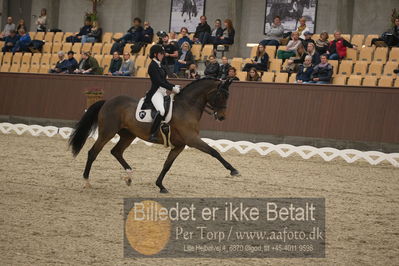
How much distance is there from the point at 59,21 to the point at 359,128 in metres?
17.4

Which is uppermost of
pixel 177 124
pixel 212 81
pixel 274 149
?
pixel 212 81

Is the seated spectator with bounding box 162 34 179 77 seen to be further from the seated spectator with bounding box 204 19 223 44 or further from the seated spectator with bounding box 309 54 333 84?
the seated spectator with bounding box 309 54 333 84

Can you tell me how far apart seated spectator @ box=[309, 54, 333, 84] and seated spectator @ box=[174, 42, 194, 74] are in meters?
3.65

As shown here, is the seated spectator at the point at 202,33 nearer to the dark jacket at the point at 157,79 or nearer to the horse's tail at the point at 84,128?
the horse's tail at the point at 84,128

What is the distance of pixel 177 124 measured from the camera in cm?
902

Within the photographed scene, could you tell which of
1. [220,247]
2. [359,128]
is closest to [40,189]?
[220,247]

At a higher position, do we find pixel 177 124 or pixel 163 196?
pixel 177 124

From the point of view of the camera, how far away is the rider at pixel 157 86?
29.7ft

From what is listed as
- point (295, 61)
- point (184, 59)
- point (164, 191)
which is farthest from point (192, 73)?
point (164, 191)

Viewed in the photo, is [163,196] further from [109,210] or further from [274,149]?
[274,149]

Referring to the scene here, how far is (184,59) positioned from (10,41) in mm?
8816

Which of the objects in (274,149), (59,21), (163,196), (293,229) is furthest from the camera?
(59,21)

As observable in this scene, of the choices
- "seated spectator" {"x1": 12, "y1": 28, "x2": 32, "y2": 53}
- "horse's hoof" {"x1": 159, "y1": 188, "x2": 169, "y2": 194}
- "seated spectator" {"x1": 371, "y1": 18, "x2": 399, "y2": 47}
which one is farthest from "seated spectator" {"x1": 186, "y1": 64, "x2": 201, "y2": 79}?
"seated spectator" {"x1": 12, "y1": 28, "x2": 32, "y2": 53}

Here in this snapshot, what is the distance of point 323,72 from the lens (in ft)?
49.8
